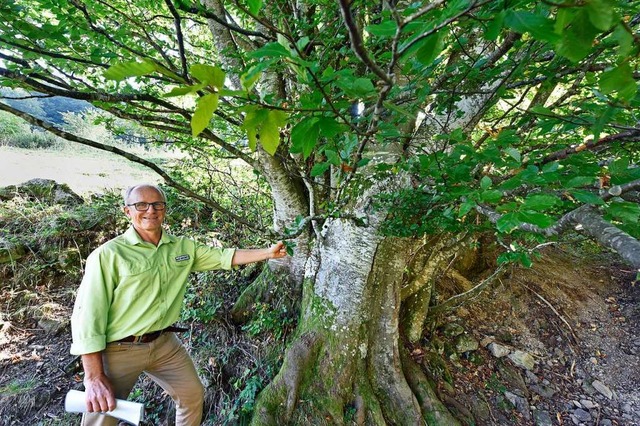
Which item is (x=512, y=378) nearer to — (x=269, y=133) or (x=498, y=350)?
(x=498, y=350)

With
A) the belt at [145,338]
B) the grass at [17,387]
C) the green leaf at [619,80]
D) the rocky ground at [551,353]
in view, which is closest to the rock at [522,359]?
the rocky ground at [551,353]

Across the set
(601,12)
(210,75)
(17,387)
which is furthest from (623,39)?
(17,387)

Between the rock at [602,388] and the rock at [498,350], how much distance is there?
1.05 meters

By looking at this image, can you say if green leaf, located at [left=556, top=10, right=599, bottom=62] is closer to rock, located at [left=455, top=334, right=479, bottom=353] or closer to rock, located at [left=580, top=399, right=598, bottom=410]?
rock, located at [left=455, top=334, right=479, bottom=353]

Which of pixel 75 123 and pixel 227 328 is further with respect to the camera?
pixel 75 123

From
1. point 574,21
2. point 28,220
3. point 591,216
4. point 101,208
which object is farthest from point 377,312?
point 28,220

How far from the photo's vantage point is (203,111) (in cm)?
53

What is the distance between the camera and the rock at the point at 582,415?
329 centimetres

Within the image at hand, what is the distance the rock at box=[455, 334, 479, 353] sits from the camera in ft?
12.4

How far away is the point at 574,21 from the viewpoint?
1.64ft

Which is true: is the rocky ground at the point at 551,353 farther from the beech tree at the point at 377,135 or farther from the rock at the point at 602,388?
the beech tree at the point at 377,135

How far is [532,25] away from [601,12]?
0.10m

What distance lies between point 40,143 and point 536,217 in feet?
44.8

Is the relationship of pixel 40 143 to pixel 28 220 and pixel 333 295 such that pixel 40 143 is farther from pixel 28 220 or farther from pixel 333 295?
pixel 333 295
